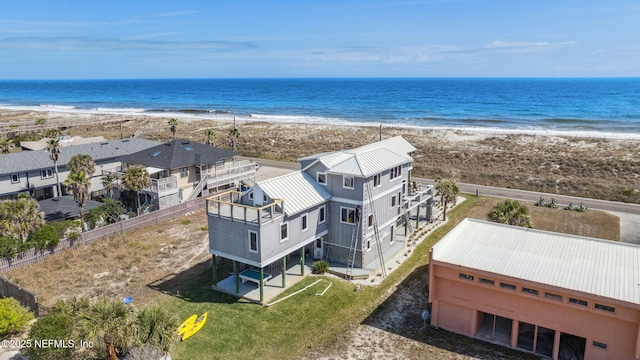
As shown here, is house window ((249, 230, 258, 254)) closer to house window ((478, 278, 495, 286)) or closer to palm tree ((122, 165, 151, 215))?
house window ((478, 278, 495, 286))

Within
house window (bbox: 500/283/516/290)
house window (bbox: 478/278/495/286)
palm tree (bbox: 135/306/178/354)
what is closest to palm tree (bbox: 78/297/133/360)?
palm tree (bbox: 135/306/178/354)

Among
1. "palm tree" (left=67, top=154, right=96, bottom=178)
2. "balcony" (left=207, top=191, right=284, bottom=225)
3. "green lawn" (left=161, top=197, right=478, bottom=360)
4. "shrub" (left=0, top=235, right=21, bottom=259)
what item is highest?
"palm tree" (left=67, top=154, right=96, bottom=178)

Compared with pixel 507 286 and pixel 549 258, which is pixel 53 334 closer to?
pixel 507 286

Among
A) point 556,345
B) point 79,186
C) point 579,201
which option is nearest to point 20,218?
point 79,186

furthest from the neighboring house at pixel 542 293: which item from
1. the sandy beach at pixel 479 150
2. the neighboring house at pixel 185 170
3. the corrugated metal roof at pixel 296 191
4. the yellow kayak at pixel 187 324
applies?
the sandy beach at pixel 479 150

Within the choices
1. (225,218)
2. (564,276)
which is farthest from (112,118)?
(564,276)

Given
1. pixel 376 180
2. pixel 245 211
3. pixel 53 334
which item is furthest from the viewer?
pixel 376 180
